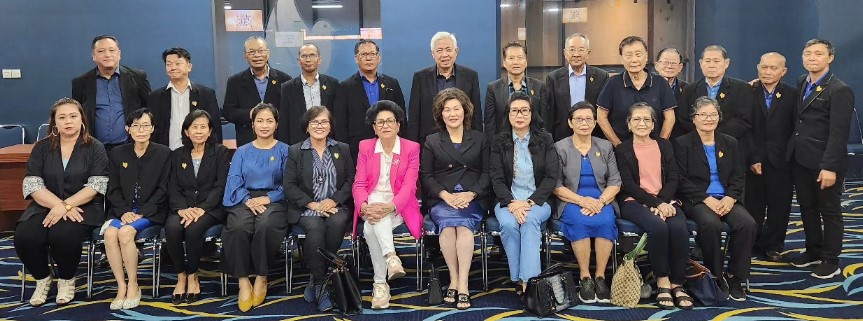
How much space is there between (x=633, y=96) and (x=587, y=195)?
72 centimetres

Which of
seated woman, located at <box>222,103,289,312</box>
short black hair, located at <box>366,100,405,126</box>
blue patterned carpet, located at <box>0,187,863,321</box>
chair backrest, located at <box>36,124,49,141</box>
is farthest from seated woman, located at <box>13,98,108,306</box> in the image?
chair backrest, located at <box>36,124,49,141</box>

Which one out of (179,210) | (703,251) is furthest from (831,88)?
(179,210)

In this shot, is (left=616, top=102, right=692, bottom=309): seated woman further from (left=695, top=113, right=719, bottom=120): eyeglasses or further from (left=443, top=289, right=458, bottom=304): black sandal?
(left=443, top=289, right=458, bottom=304): black sandal

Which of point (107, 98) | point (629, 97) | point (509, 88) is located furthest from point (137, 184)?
point (629, 97)

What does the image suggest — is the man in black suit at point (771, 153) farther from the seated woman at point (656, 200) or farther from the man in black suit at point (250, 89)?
the man in black suit at point (250, 89)

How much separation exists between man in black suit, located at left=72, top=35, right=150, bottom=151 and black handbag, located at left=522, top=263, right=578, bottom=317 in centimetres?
292

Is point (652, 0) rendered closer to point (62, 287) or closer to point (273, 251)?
point (273, 251)

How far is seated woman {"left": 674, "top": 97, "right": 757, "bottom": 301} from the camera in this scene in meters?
3.83

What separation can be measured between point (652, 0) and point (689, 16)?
1.61 feet

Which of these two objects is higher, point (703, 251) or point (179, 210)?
point (179, 210)

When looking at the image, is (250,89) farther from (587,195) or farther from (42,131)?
(42,131)

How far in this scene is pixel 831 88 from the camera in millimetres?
4148

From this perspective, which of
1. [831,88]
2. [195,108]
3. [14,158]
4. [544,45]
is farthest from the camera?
[544,45]

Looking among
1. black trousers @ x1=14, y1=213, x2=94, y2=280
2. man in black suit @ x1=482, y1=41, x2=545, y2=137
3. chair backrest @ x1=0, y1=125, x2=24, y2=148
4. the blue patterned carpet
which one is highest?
man in black suit @ x1=482, y1=41, x2=545, y2=137
